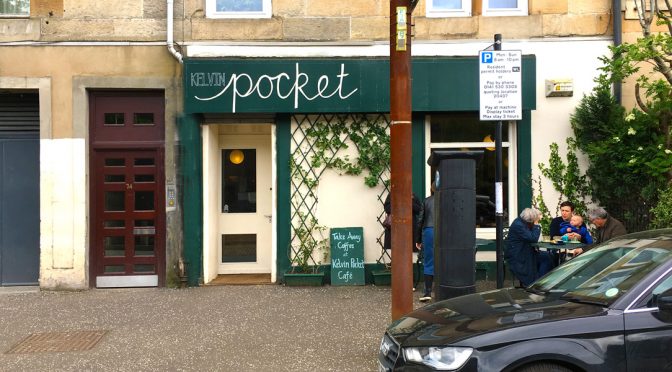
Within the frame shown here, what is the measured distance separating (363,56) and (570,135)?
11.6 feet

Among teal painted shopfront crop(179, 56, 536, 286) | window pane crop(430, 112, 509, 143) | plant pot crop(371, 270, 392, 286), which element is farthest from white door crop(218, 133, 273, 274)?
window pane crop(430, 112, 509, 143)

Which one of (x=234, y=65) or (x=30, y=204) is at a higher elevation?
(x=234, y=65)

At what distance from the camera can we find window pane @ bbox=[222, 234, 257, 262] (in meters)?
10.2

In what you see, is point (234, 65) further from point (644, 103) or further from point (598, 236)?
point (644, 103)

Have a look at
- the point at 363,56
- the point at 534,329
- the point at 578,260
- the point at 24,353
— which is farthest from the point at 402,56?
the point at 24,353

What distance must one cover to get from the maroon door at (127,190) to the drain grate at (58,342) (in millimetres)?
2524

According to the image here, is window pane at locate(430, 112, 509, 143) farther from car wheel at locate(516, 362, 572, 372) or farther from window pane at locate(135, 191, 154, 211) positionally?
car wheel at locate(516, 362, 572, 372)

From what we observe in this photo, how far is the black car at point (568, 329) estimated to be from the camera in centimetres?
375

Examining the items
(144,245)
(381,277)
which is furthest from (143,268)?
(381,277)

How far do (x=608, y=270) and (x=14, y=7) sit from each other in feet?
31.1

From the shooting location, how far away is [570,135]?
9.52m

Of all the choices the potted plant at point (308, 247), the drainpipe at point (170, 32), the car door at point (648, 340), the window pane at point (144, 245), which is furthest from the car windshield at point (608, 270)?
the drainpipe at point (170, 32)

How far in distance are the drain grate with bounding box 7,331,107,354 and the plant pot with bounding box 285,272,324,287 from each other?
3.05 meters

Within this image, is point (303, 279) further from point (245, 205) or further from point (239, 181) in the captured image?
point (239, 181)
